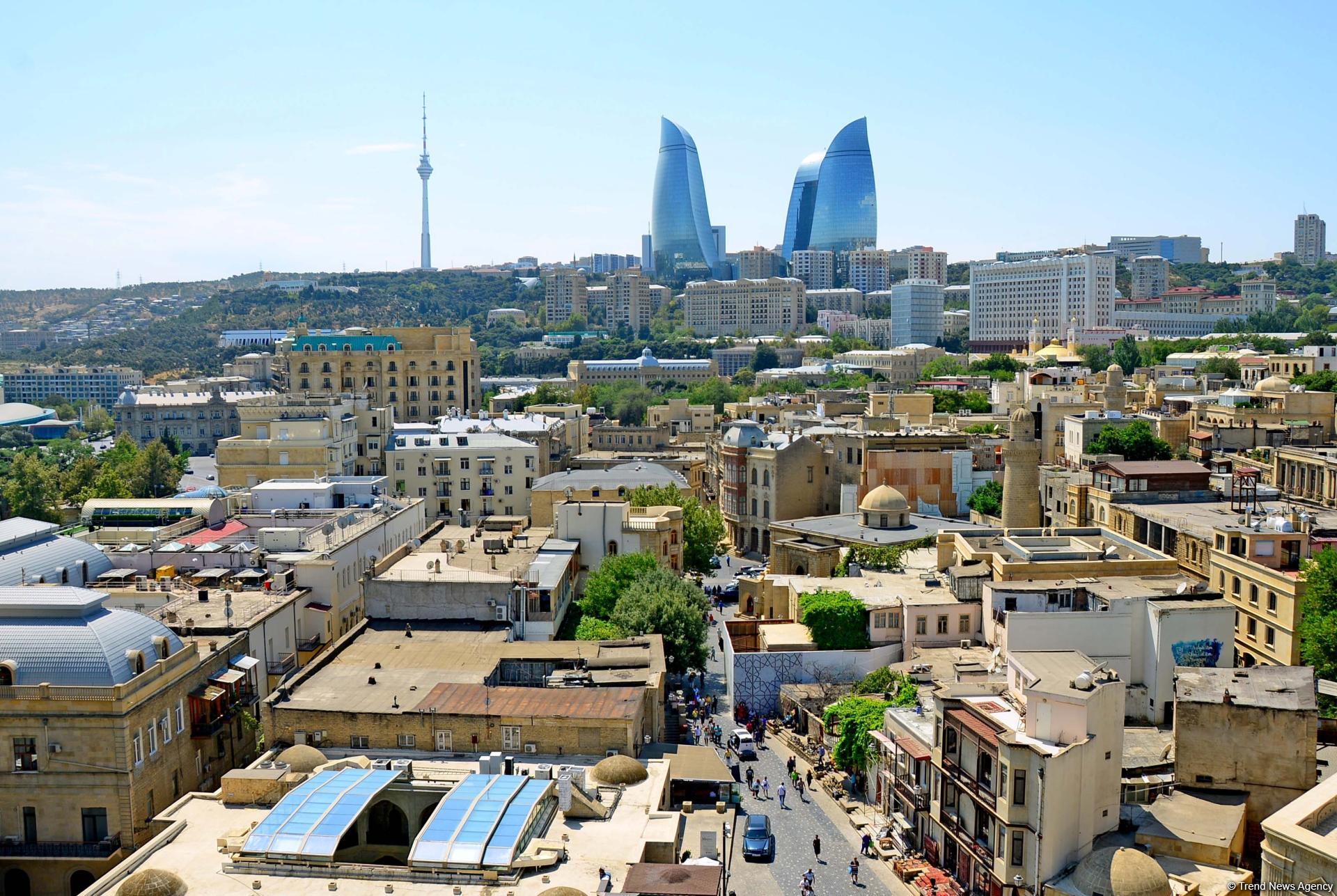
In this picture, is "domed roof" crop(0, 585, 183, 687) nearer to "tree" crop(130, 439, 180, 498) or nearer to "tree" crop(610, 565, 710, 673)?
"tree" crop(610, 565, 710, 673)

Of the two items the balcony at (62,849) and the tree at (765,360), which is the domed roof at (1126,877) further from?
the tree at (765,360)

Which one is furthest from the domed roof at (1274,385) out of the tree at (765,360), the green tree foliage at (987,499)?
the tree at (765,360)

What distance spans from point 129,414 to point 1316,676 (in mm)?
123468

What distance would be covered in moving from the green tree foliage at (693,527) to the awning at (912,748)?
83.5ft

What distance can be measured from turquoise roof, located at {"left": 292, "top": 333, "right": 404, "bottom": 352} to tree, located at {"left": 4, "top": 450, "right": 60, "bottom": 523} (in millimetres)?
19529

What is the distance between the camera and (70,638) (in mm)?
28875

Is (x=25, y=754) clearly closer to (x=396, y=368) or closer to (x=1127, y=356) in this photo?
(x=396, y=368)

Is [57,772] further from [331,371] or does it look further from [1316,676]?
[331,371]

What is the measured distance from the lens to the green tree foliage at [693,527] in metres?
60.1

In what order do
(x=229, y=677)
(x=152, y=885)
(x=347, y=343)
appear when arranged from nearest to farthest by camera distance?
(x=152, y=885)
(x=229, y=677)
(x=347, y=343)

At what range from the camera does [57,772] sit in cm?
2814

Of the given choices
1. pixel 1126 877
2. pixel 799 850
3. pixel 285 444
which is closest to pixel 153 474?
pixel 285 444

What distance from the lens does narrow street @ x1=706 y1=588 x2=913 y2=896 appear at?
2972 centimetres

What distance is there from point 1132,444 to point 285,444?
1691 inches
